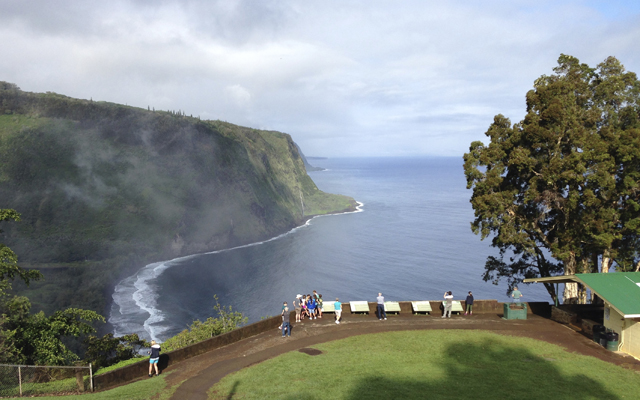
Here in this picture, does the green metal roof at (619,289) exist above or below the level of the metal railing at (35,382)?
above

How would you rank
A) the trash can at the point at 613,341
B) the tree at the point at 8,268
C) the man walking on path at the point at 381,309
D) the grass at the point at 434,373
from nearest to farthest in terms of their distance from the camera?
the grass at the point at 434,373, the trash can at the point at 613,341, the tree at the point at 8,268, the man walking on path at the point at 381,309

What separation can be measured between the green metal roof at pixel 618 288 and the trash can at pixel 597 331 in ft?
5.00

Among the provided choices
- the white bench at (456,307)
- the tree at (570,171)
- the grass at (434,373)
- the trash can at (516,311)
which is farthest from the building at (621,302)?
the white bench at (456,307)

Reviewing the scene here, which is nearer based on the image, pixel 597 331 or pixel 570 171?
pixel 597 331

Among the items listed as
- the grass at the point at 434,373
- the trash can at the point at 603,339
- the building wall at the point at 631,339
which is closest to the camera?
the grass at the point at 434,373

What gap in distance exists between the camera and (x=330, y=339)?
2006cm

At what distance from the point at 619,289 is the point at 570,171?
297 inches

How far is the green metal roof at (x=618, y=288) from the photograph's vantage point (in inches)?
690

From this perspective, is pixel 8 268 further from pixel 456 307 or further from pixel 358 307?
pixel 456 307

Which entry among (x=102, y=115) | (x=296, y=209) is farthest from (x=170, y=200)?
(x=296, y=209)

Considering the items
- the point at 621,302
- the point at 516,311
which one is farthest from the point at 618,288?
the point at 516,311

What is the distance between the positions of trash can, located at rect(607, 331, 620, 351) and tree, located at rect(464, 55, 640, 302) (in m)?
6.71

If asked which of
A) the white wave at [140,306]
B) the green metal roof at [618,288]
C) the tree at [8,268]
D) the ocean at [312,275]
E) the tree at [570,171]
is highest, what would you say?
the tree at [570,171]

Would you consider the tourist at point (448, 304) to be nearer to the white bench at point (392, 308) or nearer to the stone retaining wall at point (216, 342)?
the stone retaining wall at point (216, 342)
